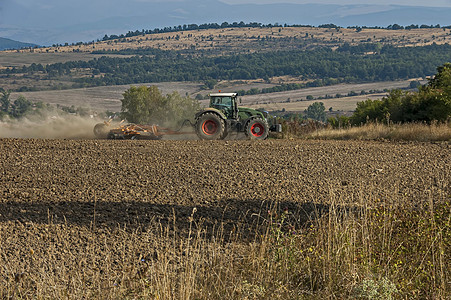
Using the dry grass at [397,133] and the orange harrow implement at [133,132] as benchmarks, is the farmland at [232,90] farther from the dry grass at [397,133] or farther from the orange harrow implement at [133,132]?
the dry grass at [397,133]

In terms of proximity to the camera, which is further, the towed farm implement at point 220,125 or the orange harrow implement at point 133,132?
the orange harrow implement at point 133,132

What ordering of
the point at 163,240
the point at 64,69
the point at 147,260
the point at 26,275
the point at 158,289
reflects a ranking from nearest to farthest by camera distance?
the point at 158,289 → the point at 26,275 → the point at 147,260 → the point at 163,240 → the point at 64,69

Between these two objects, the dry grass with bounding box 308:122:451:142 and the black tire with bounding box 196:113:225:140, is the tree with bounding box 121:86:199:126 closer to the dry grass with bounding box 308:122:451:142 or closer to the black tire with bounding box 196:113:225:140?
the black tire with bounding box 196:113:225:140

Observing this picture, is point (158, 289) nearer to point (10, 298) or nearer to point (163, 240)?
point (10, 298)

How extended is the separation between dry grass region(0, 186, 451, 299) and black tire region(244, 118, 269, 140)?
462 inches

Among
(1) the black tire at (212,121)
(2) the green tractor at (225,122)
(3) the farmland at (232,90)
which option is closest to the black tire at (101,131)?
(2) the green tractor at (225,122)

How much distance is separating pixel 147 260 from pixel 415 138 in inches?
533

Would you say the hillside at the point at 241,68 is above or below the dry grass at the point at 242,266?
above

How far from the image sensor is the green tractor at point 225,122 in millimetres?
19688

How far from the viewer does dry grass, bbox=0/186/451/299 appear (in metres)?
5.76

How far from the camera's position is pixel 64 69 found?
457 ft

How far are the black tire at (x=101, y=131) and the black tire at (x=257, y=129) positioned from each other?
216 inches

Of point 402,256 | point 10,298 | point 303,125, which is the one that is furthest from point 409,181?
point 303,125

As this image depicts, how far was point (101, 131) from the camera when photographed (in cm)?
2150
